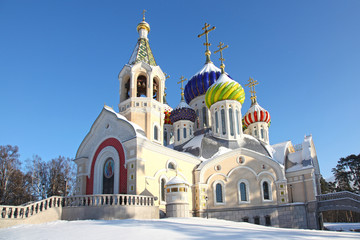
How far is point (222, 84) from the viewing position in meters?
23.9

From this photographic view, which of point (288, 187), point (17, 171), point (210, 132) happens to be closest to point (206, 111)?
point (210, 132)

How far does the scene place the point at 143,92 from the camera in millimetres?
22609

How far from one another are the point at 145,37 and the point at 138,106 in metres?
6.63

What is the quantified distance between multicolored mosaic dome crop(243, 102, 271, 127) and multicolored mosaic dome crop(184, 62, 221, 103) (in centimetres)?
473

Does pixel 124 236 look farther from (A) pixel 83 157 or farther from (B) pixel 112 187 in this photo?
(A) pixel 83 157

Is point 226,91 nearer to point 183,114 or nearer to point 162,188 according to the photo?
point 183,114

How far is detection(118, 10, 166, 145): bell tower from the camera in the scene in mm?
20500

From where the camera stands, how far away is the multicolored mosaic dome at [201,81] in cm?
2778

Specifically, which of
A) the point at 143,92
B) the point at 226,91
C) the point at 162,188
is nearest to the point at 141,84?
the point at 143,92

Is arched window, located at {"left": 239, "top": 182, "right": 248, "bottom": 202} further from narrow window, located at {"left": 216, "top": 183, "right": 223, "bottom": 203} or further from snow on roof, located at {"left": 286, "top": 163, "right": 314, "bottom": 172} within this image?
snow on roof, located at {"left": 286, "top": 163, "right": 314, "bottom": 172}

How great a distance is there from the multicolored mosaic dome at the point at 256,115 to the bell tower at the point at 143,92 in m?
10.5

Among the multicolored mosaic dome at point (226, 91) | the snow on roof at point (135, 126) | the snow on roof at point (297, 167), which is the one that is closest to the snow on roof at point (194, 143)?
the multicolored mosaic dome at point (226, 91)

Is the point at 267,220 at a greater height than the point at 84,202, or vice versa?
the point at 84,202

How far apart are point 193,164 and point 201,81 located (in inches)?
399
